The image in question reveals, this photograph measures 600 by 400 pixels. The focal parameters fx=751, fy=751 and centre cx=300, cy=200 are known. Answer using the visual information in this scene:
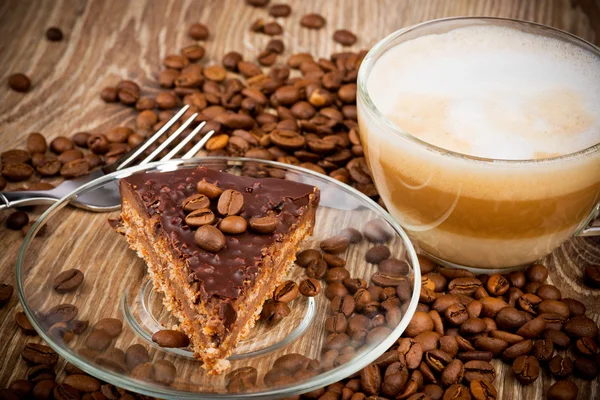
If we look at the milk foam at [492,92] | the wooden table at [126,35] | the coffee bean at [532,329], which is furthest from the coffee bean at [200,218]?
the wooden table at [126,35]

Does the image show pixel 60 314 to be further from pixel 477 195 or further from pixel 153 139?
pixel 477 195

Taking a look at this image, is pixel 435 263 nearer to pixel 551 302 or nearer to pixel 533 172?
pixel 551 302

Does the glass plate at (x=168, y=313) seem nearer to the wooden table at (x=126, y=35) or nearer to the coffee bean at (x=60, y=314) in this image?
the coffee bean at (x=60, y=314)

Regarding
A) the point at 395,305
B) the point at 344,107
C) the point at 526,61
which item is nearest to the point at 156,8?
the point at 344,107

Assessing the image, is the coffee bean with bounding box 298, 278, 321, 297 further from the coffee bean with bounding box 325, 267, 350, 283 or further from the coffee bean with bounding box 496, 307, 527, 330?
the coffee bean with bounding box 496, 307, 527, 330

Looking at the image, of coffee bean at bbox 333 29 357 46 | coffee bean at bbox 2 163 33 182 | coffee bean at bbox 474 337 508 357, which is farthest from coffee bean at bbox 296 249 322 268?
coffee bean at bbox 333 29 357 46

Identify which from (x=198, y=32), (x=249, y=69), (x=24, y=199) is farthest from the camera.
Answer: (x=198, y=32)

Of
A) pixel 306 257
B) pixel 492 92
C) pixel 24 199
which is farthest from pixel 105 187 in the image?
pixel 492 92
